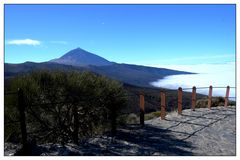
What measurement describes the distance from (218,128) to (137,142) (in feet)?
10.5

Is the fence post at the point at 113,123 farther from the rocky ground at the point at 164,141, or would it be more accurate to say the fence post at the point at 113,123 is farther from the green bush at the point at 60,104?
the rocky ground at the point at 164,141

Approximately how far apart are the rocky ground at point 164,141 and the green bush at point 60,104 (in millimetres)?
698

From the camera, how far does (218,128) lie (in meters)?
10.2

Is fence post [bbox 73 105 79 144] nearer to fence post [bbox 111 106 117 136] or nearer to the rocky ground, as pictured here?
the rocky ground

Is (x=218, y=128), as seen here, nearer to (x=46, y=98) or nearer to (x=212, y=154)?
(x=212, y=154)

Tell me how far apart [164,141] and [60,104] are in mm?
2646

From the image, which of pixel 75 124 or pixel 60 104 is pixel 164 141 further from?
pixel 60 104

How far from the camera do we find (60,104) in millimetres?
8484

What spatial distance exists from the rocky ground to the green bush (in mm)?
698

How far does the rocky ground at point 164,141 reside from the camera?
7184mm

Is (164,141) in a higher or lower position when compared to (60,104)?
lower

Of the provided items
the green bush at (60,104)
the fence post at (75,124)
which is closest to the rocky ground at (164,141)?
the fence post at (75,124)

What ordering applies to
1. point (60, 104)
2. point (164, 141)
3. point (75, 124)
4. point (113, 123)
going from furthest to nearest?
point (113, 123), point (60, 104), point (164, 141), point (75, 124)

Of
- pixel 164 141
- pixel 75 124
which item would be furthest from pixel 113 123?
pixel 164 141
